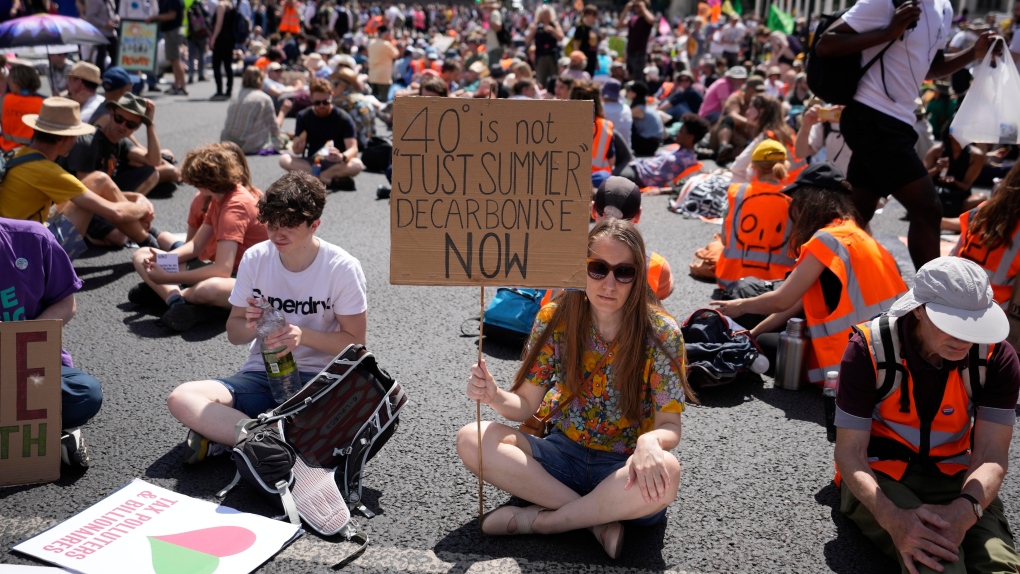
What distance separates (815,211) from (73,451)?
3744 millimetres

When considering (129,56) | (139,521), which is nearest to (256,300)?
(139,521)

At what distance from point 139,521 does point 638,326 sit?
6.51 feet

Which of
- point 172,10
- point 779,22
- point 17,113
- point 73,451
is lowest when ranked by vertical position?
point 73,451

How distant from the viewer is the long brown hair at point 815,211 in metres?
4.65

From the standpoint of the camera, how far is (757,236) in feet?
19.2

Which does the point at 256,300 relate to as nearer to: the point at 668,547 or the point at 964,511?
the point at 668,547

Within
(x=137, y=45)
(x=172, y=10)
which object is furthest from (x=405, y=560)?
(x=172, y=10)

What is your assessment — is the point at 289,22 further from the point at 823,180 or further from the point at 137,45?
the point at 823,180

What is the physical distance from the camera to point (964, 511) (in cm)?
287

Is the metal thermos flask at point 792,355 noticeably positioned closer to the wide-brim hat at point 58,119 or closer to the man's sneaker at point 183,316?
the man's sneaker at point 183,316

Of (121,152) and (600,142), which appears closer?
(121,152)

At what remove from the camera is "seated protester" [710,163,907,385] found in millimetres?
4367

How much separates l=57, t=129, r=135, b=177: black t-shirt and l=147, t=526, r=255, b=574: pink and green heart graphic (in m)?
4.87

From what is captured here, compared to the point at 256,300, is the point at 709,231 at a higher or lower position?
lower
